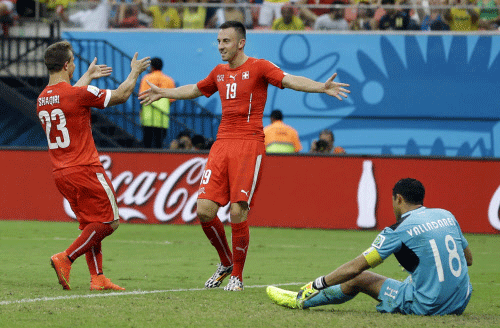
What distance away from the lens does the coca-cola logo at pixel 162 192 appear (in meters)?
15.1

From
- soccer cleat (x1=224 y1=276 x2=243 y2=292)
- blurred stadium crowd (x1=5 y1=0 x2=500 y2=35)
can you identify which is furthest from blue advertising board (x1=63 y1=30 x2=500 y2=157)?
soccer cleat (x1=224 y1=276 x2=243 y2=292)

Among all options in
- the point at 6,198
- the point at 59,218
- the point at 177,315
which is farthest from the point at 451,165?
the point at 177,315

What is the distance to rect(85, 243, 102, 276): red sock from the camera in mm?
7719

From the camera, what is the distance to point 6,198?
51.3ft

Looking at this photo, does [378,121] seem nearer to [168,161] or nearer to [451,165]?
[451,165]

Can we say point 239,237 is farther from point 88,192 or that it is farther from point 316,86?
point 316,86

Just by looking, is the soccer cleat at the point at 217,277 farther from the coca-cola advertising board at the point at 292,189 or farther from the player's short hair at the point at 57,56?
the coca-cola advertising board at the point at 292,189

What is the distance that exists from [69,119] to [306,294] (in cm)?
267

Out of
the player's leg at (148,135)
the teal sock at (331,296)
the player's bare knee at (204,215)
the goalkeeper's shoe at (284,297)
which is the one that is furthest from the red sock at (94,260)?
the player's leg at (148,135)

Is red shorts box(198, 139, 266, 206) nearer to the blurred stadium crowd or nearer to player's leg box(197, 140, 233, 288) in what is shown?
player's leg box(197, 140, 233, 288)

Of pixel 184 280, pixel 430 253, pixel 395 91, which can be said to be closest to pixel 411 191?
pixel 430 253

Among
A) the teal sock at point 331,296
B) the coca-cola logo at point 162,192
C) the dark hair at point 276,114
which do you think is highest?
the teal sock at point 331,296

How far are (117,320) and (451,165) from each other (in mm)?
9871

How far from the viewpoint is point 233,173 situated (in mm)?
7855
